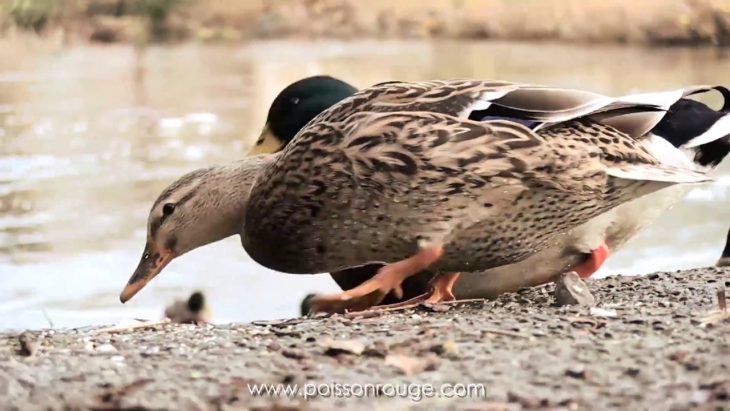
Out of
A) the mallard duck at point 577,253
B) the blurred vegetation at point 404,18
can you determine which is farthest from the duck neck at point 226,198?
the blurred vegetation at point 404,18

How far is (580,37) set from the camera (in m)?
8.02

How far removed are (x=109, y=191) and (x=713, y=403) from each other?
4.85 meters

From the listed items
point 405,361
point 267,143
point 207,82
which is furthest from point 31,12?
point 405,361

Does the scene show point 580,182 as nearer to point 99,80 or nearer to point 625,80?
point 625,80

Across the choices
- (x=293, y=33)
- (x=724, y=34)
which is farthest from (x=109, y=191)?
(x=724, y=34)

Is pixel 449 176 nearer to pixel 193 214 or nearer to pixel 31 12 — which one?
pixel 193 214

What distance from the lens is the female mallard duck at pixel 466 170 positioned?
251 centimetres

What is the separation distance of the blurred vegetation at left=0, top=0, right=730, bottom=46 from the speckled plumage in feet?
16.0

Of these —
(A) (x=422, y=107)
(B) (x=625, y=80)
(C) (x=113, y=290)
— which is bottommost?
(C) (x=113, y=290)

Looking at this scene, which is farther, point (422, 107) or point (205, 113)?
point (205, 113)

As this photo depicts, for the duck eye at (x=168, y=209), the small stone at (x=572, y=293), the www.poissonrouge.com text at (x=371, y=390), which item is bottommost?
the small stone at (x=572, y=293)

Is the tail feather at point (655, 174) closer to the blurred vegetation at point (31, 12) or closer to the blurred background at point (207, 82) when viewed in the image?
the blurred background at point (207, 82)

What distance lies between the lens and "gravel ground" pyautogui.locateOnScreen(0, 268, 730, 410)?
1603 mm

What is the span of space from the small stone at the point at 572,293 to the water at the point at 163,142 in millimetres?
1659
